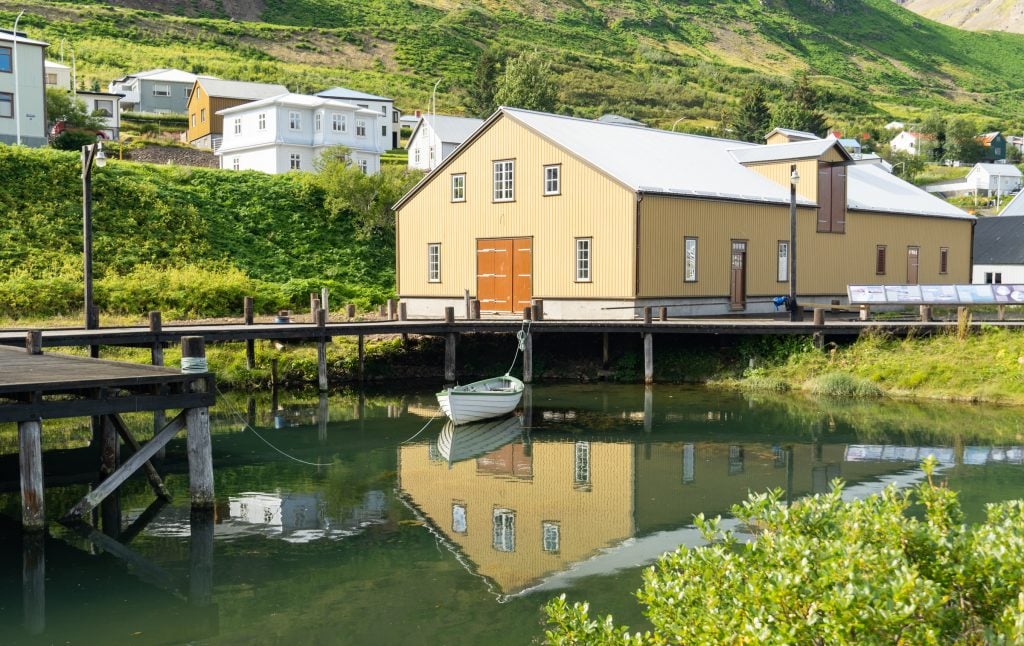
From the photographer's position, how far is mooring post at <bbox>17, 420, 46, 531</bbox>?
1507cm

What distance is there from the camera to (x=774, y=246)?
126 feet

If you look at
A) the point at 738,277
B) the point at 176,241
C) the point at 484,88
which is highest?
the point at 484,88

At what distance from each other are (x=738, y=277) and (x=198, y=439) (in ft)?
81.1


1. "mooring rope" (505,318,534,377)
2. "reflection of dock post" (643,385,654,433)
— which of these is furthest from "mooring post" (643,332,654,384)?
"mooring rope" (505,318,534,377)

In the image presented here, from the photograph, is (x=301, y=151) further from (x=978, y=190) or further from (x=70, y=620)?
(x=978, y=190)

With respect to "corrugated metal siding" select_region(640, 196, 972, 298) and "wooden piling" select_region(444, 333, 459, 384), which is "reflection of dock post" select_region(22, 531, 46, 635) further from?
"corrugated metal siding" select_region(640, 196, 972, 298)

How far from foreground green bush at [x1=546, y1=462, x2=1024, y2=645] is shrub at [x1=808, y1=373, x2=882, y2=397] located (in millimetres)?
22452

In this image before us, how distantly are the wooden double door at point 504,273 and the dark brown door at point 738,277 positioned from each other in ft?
23.9

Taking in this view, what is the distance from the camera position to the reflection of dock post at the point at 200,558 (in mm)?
13062

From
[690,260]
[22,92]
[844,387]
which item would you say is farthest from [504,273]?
[22,92]

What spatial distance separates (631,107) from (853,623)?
4371 inches

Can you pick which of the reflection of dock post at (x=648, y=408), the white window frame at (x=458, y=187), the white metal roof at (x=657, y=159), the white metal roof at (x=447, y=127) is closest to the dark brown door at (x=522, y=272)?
the white window frame at (x=458, y=187)

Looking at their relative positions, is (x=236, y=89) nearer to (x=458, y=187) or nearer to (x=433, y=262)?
(x=433, y=262)

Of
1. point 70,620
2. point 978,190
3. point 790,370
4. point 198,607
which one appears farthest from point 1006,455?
point 978,190
